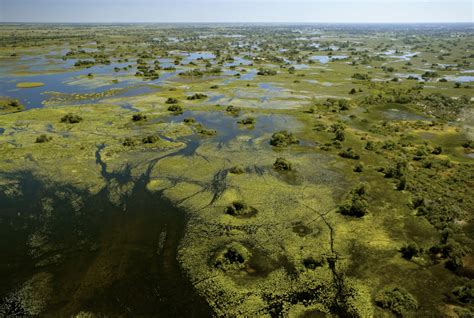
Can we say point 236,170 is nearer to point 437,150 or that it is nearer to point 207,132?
point 207,132

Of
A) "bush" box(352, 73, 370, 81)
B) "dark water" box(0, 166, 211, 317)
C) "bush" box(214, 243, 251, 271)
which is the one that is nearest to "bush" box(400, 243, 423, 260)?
"bush" box(214, 243, 251, 271)

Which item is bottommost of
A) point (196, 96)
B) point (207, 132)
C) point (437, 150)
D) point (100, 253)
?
point (100, 253)

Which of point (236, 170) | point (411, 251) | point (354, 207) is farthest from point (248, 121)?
point (411, 251)

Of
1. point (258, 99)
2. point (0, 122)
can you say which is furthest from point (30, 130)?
point (258, 99)

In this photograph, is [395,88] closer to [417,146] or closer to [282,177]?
[417,146]

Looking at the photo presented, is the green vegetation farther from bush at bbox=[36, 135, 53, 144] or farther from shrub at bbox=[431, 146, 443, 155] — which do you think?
shrub at bbox=[431, 146, 443, 155]
